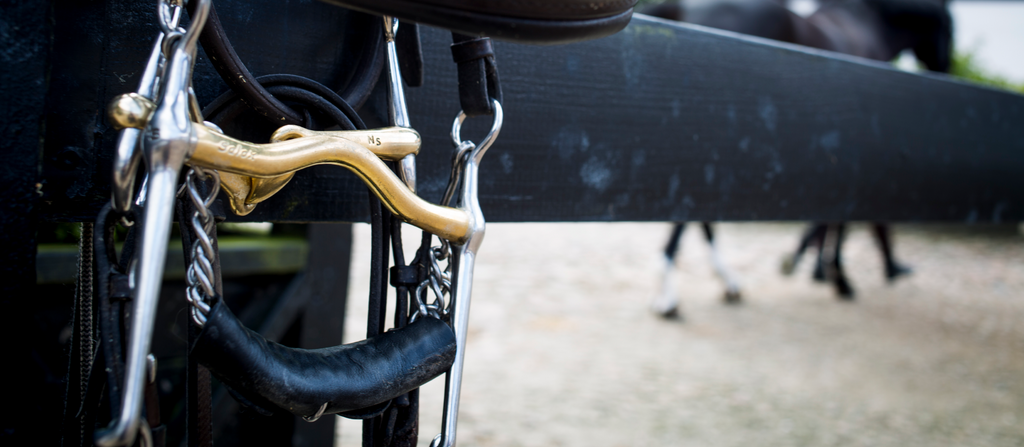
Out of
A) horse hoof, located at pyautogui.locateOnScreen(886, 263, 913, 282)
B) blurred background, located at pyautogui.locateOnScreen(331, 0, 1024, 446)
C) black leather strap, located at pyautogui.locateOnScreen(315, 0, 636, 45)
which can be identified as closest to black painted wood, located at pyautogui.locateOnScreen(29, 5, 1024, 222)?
black leather strap, located at pyautogui.locateOnScreen(315, 0, 636, 45)

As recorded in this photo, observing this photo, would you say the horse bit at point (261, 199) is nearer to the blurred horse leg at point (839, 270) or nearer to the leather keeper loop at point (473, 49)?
the leather keeper loop at point (473, 49)

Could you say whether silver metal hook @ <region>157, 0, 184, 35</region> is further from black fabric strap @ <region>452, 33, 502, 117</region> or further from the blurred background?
the blurred background

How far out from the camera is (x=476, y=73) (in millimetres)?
502

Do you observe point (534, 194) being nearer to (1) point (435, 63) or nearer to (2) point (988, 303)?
→ (1) point (435, 63)

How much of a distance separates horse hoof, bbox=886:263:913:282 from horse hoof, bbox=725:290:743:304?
1.09m

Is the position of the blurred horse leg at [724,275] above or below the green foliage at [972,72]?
below

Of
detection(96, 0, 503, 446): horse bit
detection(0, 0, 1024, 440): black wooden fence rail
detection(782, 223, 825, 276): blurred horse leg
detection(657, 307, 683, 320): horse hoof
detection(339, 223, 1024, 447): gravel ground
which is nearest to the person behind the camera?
detection(96, 0, 503, 446): horse bit

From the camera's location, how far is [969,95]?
123 cm

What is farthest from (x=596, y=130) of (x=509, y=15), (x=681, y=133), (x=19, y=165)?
(x=19, y=165)

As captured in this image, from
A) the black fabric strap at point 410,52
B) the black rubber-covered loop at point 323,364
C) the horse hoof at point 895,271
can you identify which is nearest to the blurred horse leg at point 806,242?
the horse hoof at point 895,271

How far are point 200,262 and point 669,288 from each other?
119 inches

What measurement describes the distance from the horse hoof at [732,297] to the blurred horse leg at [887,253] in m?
0.97

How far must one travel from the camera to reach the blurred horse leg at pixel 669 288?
318 cm

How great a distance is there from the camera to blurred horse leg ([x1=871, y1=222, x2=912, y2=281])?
151 inches
